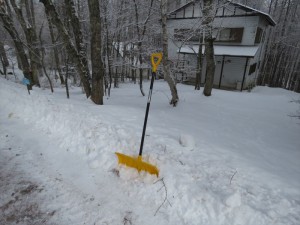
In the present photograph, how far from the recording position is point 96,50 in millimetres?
7176

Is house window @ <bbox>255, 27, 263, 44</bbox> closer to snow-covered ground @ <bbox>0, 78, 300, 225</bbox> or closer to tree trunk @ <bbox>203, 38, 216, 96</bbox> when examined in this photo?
tree trunk @ <bbox>203, 38, 216, 96</bbox>

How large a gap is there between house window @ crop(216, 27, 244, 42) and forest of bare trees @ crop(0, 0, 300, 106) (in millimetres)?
5872

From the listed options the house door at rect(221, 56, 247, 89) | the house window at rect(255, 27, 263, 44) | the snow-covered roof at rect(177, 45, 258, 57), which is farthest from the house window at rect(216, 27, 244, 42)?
the house door at rect(221, 56, 247, 89)

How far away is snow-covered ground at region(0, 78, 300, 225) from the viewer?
3.08 meters

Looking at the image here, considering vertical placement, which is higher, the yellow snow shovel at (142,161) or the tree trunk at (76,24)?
the tree trunk at (76,24)

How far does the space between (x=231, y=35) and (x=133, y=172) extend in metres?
19.9

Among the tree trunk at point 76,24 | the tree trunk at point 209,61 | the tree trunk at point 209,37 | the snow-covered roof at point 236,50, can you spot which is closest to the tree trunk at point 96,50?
the tree trunk at point 76,24

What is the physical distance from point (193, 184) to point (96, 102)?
17.3 ft

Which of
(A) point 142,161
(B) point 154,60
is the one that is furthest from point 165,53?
(A) point 142,161

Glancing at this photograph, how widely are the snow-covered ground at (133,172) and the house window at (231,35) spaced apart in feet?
50.7

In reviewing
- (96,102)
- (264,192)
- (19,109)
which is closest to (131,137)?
(264,192)

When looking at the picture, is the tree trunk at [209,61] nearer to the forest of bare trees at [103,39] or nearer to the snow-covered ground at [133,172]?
the forest of bare trees at [103,39]

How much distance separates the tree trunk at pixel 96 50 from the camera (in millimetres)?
6793

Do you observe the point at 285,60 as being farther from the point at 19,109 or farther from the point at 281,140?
the point at 19,109
